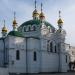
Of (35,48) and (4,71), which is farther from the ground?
(35,48)

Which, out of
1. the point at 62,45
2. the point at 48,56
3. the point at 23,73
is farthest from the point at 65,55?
the point at 23,73

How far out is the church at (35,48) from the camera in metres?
33.4

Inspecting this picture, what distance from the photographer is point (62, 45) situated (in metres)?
40.6

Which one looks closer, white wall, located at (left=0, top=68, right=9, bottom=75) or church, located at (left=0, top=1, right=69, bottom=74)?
white wall, located at (left=0, top=68, right=9, bottom=75)

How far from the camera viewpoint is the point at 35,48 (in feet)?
118

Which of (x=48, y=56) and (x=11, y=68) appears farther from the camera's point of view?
(x=48, y=56)

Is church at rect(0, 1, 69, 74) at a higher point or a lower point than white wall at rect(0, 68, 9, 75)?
higher

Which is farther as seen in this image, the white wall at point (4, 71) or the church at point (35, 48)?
the church at point (35, 48)

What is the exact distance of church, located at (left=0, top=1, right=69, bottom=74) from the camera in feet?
110

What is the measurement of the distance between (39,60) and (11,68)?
207 inches

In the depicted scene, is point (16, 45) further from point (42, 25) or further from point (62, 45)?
point (62, 45)

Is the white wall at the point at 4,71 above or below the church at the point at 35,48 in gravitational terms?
below

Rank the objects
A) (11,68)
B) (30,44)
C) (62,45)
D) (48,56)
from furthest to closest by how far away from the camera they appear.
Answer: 1. (62,45)
2. (48,56)
3. (30,44)
4. (11,68)

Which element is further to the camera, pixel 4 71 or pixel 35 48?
pixel 35 48
